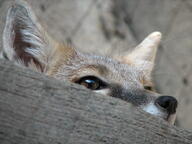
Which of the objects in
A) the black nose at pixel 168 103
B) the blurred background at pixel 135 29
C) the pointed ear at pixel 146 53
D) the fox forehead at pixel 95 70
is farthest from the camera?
the blurred background at pixel 135 29

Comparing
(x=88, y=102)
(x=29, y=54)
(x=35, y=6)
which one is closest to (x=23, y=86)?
(x=88, y=102)

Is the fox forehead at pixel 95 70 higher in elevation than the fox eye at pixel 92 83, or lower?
higher

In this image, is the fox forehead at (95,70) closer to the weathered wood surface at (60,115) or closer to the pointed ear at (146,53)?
the pointed ear at (146,53)

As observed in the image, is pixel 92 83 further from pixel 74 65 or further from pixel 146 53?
pixel 146 53

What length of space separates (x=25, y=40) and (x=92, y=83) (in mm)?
499

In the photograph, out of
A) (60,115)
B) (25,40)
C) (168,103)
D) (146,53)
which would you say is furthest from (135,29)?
(60,115)

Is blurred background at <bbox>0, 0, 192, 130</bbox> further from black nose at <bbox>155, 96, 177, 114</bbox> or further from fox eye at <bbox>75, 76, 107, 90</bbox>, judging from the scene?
black nose at <bbox>155, 96, 177, 114</bbox>

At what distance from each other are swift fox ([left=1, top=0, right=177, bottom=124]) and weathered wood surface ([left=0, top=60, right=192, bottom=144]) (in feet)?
1.88

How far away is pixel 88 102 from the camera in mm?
1864

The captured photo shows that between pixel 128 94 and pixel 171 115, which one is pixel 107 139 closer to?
pixel 171 115

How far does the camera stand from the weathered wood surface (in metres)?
1.77

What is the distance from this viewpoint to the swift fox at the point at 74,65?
2561mm

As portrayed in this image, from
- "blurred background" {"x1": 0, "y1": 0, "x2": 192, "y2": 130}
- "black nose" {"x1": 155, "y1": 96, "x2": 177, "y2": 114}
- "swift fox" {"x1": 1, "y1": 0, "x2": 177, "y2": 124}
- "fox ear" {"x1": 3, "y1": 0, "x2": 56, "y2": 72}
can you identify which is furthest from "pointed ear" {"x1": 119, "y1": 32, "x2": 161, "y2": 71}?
"black nose" {"x1": 155, "y1": 96, "x2": 177, "y2": 114}

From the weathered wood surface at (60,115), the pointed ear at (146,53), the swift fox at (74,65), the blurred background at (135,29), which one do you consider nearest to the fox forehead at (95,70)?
the swift fox at (74,65)
